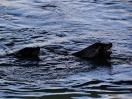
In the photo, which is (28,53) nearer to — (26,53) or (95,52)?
(26,53)

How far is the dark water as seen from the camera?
6500 mm

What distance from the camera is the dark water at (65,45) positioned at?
650cm

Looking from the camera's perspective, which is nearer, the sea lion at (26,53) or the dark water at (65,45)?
the dark water at (65,45)

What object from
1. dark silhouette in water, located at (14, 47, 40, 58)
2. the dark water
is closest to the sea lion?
dark silhouette in water, located at (14, 47, 40, 58)

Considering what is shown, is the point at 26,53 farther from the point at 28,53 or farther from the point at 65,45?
the point at 65,45

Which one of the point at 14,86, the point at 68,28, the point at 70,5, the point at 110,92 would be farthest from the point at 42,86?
the point at 70,5

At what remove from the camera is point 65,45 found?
31.0 ft

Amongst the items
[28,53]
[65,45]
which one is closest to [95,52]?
[65,45]

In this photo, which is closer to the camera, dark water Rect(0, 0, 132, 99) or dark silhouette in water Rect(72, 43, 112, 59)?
dark water Rect(0, 0, 132, 99)

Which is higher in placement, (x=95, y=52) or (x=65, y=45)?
(x=65, y=45)

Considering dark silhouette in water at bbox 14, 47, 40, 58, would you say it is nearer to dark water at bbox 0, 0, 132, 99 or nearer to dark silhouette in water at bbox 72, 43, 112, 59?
dark water at bbox 0, 0, 132, 99

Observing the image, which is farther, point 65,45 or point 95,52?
Result: point 65,45

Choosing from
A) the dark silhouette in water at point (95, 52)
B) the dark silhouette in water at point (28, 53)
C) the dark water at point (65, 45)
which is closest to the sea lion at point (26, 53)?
the dark silhouette in water at point (28, 53)

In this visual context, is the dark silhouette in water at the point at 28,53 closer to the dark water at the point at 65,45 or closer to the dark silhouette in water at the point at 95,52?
the dark water at the point at 65,45
